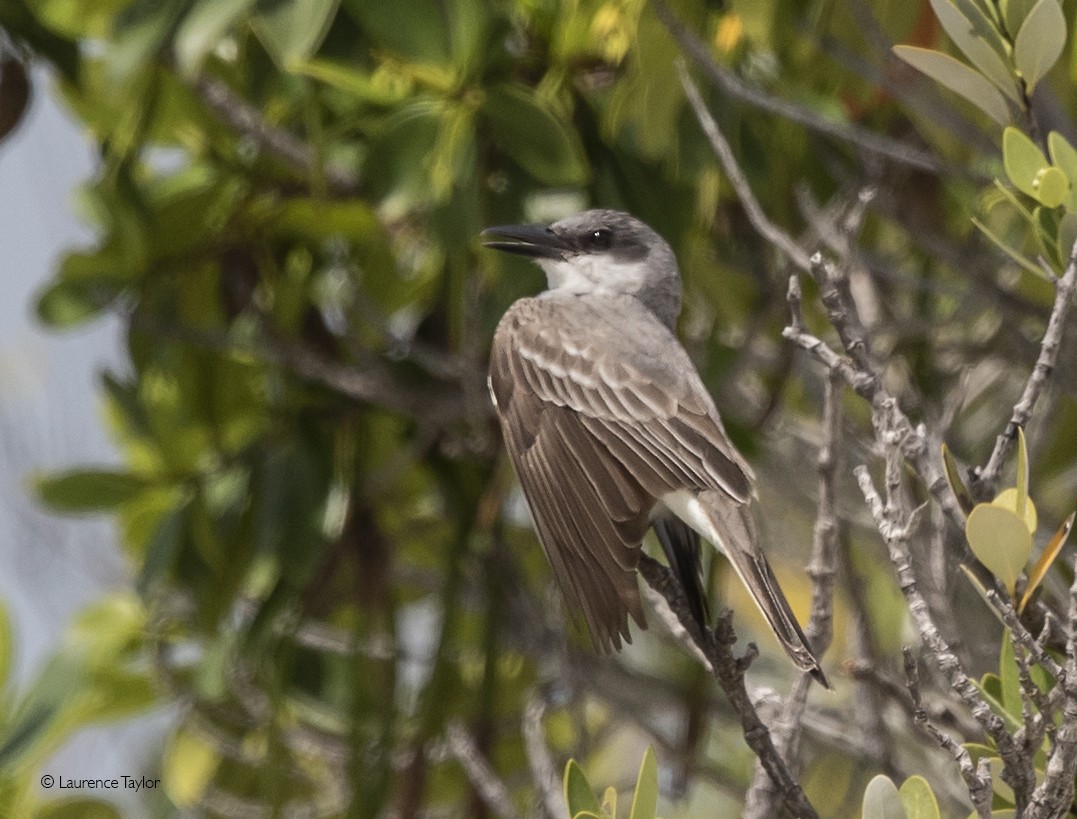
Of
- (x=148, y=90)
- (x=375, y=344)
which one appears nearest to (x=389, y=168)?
(x=148, y=90)

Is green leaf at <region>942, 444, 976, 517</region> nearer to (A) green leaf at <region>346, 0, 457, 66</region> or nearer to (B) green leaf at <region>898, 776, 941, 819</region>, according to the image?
(B) green leaf at <region>898, 776, 941, 819</region>

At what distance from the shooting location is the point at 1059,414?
14.5 feet

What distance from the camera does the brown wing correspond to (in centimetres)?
282

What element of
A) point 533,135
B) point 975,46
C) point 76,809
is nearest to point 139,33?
point 533,135

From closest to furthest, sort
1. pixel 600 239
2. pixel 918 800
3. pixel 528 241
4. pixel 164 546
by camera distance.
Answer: pixel 918 800, pixel 528 241, pixel 600 239, pixel 164 546

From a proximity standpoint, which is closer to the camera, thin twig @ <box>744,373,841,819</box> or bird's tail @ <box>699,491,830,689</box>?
bird's tail @ <box>699,491,830,689</box>

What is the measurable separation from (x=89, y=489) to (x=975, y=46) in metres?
2.75

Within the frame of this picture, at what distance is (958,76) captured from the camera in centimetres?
276

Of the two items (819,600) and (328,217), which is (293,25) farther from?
(819,600)

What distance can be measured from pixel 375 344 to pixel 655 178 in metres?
1.08

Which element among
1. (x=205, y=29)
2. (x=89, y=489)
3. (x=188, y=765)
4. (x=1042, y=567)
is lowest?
(x=188, y=765)

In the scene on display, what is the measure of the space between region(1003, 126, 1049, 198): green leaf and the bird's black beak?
132 centimetres

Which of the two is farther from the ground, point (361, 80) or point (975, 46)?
point (975, 46)

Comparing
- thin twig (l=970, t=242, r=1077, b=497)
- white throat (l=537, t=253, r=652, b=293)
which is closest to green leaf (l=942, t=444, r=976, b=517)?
thin twig (l=970, t=242, r=1077, b=497)
